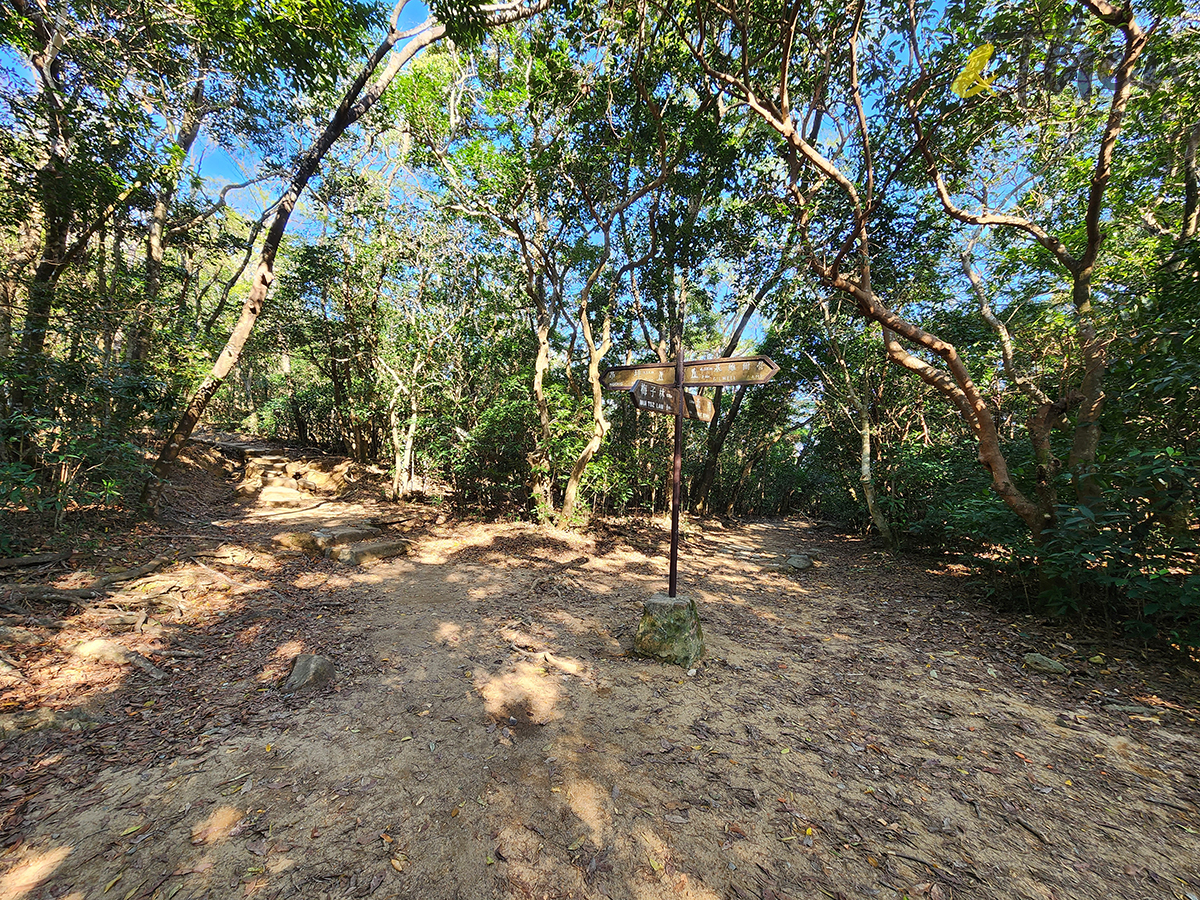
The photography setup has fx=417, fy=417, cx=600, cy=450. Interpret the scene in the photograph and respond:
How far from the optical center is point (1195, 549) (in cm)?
352

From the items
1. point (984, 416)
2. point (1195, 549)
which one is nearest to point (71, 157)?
point (984, 416)

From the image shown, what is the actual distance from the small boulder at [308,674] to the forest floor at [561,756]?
0.15m

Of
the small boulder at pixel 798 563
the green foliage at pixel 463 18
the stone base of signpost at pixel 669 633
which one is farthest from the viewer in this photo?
the small boulder at pixel 798 563

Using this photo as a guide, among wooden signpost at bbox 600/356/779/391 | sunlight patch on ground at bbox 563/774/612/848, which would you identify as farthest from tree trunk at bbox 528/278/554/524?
sunlight patch on ground at bbox 563/774/612/848

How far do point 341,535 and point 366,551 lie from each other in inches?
27.9

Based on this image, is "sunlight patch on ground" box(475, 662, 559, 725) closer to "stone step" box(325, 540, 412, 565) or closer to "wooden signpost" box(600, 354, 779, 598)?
"wooden signpost" box(600, 354, 779, 598)

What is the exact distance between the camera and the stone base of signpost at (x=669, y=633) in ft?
13.5

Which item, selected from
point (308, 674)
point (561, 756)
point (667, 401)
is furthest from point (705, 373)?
point (308, 674)

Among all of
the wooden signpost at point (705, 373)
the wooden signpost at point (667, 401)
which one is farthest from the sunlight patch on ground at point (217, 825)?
the wooden signpost at point (705, 373)

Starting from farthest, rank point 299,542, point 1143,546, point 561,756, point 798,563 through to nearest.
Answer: point 798,563
point 299,542
point 1143,546
point 561,756

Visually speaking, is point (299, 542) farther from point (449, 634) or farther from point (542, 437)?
point (542, 437)

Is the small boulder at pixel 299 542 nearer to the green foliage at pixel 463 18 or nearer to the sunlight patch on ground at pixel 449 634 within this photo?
the sunlight patch on ground at pixel 449 634

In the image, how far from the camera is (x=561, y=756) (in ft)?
9.32

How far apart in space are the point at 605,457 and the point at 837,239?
687cm
